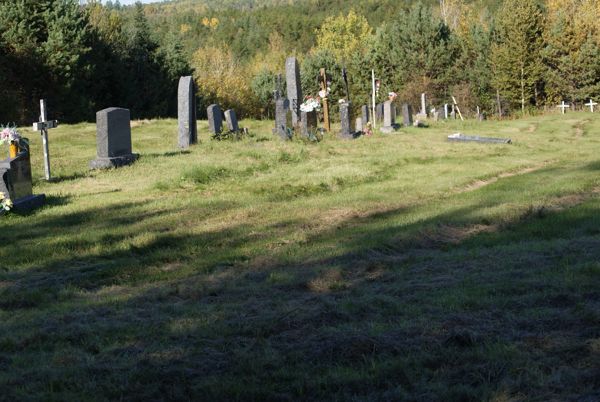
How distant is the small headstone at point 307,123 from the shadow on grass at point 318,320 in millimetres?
14403

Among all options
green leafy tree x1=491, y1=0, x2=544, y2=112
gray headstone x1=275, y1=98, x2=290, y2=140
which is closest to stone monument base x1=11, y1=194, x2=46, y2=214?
gray headstone x1=275, y1=98, x2=290, y2=140

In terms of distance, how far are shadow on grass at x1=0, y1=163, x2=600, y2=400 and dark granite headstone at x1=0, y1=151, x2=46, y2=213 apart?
2976 millimetres

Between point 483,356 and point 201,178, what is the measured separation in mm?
11104

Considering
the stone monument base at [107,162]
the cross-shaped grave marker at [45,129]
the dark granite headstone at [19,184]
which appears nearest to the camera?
the dark granite headstone at [19,184]

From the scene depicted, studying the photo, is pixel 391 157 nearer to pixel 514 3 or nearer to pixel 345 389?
pixel 345 389

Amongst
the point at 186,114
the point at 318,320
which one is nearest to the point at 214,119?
the point at 186,114

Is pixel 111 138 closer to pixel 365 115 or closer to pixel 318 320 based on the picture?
pixel 318 320

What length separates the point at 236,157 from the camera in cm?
1803

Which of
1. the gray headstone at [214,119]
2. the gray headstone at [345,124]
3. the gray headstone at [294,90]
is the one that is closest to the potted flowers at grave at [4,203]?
the gray headstone at [214,119]

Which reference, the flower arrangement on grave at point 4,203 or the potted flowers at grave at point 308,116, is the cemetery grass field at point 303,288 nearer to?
the flower arrangement on grave at point 4,203

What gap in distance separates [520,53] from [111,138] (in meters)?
43.7

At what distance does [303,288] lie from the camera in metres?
6.61

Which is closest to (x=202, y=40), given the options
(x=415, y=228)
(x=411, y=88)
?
(x=411, y=88)

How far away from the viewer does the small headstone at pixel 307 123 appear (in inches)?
913
